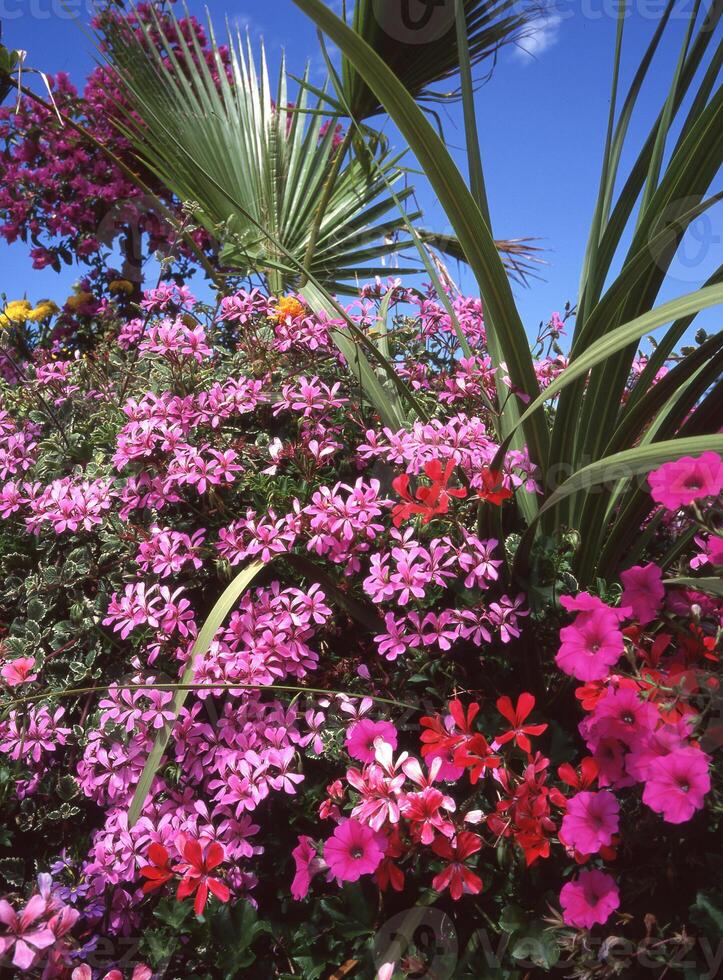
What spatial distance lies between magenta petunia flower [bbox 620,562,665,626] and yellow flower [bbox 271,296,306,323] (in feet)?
3.84

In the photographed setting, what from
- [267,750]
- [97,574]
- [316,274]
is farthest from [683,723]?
[316,274]

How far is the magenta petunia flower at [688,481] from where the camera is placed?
1.12 meters

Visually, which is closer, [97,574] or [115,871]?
[115,871]

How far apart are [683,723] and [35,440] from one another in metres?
2.03

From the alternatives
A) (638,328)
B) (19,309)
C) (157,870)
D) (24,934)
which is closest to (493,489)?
(638,328)

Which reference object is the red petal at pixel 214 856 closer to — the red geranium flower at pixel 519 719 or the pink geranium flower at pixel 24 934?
the pink geranium flower at pixel 24 934

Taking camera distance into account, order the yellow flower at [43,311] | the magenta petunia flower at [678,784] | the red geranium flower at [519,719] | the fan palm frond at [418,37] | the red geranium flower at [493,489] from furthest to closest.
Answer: the yellow flower at [43,311] → the fan palm frond at [418,37] → the red geranium flower at [493,489] → the red geranium flower at [519,719] → the magenta petunia flower at [678,784]

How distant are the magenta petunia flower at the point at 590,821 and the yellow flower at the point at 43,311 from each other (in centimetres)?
496

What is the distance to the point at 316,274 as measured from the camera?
4238mm

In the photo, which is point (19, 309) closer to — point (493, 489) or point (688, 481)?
point (493, 489)

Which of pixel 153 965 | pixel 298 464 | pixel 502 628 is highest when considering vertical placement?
pixel 298 464

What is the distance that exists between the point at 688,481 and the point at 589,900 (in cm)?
61

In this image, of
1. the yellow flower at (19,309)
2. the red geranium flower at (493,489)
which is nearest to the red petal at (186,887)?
the red geranium flower at (493,489)

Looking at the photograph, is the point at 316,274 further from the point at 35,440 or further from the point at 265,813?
the point at 265,813
